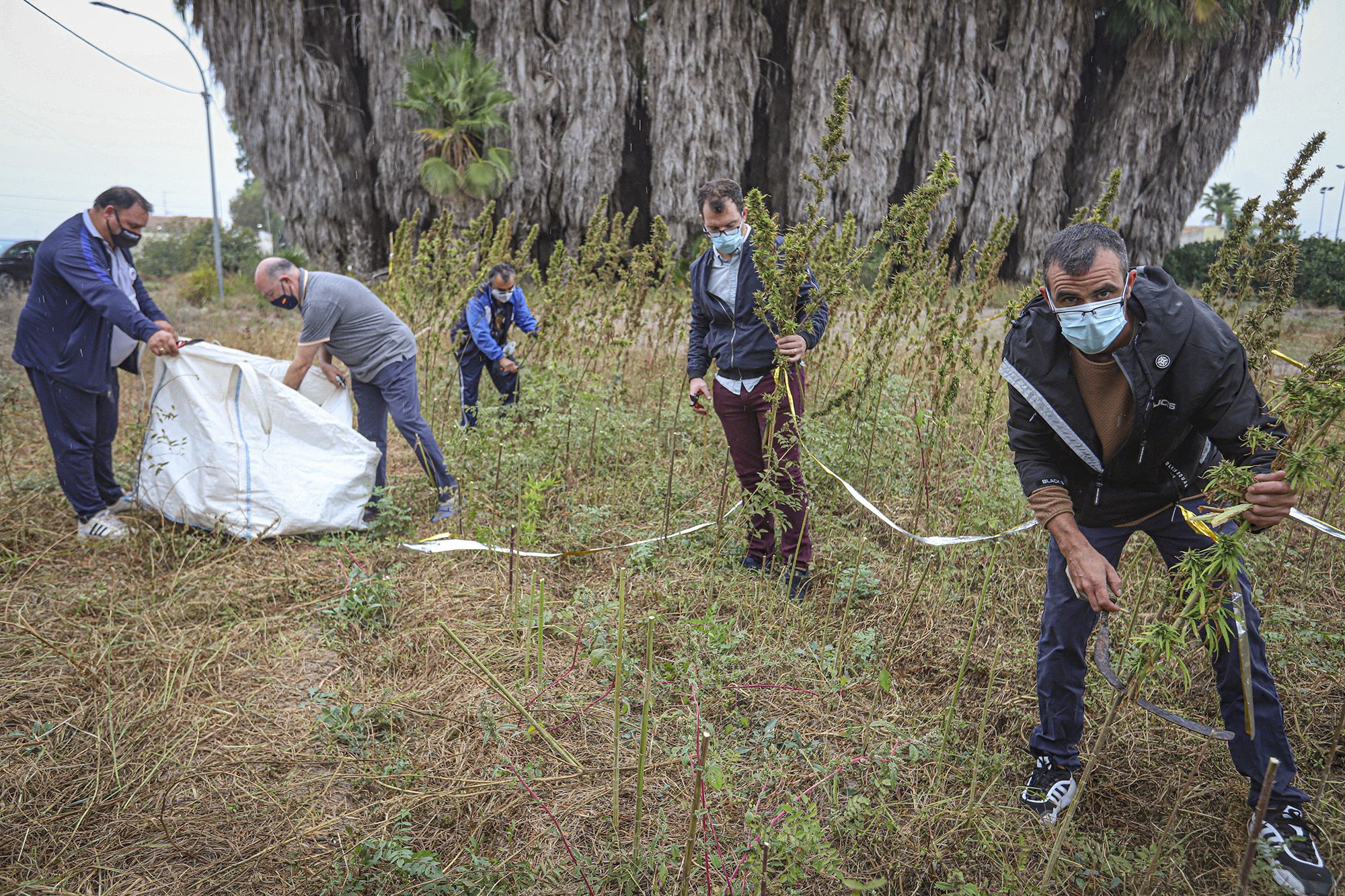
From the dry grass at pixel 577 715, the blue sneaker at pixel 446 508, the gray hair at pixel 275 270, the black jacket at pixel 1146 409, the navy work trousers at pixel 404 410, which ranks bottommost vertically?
the dry grass at pixel 577 715

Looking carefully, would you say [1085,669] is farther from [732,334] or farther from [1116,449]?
[732,334]

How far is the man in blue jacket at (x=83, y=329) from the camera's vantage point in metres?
3.49

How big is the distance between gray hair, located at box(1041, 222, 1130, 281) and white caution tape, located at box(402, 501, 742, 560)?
49.0 inches

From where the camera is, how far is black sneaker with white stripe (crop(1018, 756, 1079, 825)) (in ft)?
6.54

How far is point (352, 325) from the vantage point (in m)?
3.93

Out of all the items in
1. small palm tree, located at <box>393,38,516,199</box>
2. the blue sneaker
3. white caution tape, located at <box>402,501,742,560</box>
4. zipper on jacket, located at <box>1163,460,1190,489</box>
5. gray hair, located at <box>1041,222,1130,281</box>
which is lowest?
the blue sneaker

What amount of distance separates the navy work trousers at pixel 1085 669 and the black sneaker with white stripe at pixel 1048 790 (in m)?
0.02

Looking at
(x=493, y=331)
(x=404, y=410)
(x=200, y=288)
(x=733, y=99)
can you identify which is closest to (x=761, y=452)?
(x=404, y=410)

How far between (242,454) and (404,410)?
80 centimetres

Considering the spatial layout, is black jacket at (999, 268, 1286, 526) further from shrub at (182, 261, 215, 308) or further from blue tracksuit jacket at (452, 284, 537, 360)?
shrub at (182, 261, 215, 308)

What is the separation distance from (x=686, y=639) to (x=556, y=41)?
1379 cm

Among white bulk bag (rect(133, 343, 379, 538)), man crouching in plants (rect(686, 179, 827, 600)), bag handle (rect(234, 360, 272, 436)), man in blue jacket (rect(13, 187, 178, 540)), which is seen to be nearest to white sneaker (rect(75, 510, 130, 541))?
man in blue jacket (rect(13, 187, 178, 540))

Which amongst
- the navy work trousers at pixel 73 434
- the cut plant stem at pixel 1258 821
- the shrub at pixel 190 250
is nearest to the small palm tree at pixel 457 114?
the navy work trousers at pixel 73 434

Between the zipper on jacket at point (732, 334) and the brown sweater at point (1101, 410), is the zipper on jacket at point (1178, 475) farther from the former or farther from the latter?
the zipper on jacket at point (732, 334)
